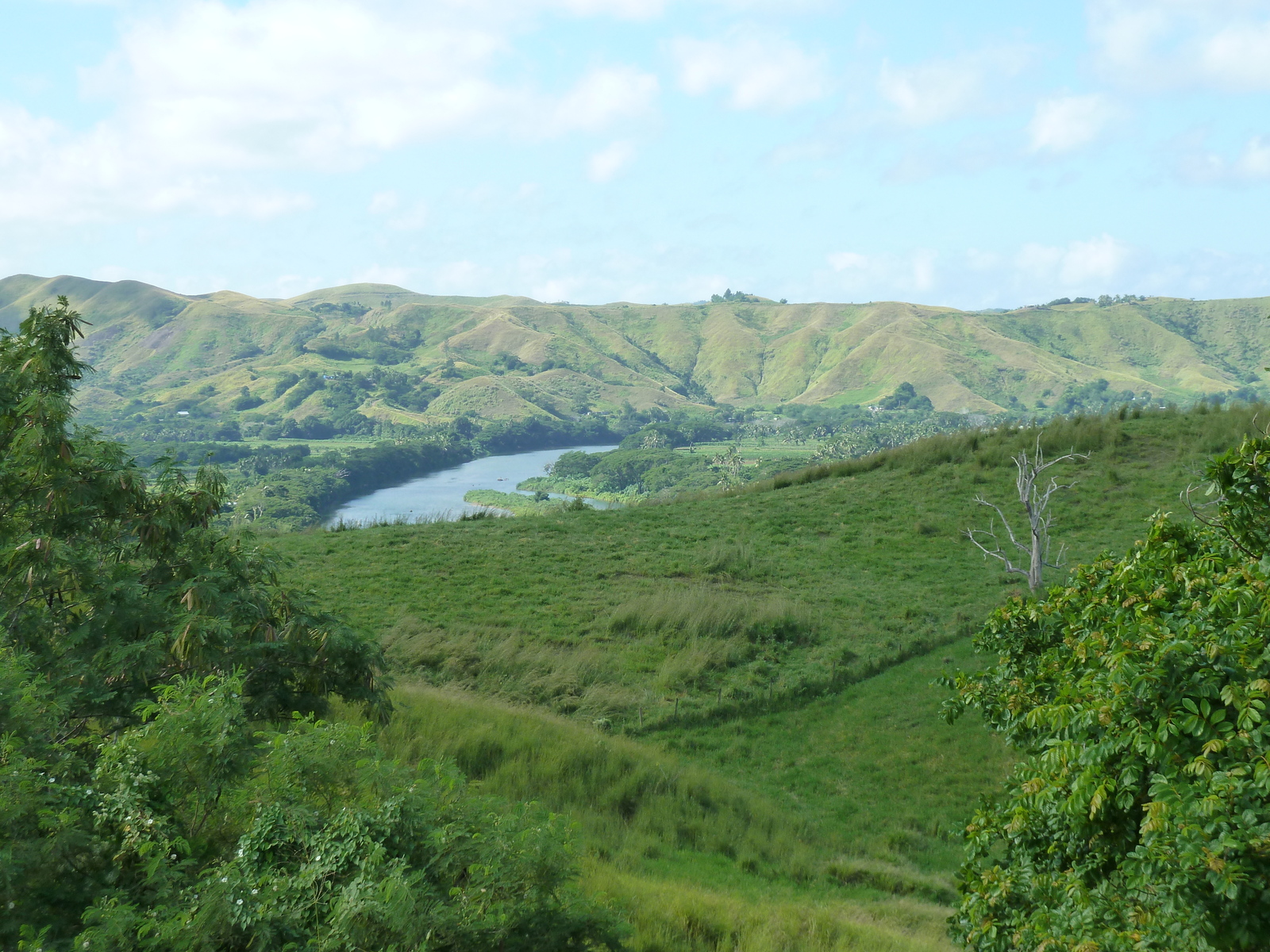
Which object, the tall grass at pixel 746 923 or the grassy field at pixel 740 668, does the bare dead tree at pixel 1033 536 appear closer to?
the grassy field at pixel 740 668

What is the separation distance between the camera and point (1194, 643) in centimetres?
363

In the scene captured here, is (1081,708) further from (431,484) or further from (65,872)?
(431,484)

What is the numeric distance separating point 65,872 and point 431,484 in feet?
285

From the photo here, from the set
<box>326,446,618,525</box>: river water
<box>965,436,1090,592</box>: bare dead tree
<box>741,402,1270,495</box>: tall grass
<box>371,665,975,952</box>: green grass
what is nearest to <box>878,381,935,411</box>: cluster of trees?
<box>326,446,618,525</box>: river water

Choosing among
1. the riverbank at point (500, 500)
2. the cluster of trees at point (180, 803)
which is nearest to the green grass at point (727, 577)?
the cluster of trees at point (180, 803)

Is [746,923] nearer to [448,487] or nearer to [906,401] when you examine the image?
[448,487]

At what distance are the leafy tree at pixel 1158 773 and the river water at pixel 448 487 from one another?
133 feet

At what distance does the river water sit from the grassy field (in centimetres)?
2385

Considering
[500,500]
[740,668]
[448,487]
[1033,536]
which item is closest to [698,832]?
[740,668]

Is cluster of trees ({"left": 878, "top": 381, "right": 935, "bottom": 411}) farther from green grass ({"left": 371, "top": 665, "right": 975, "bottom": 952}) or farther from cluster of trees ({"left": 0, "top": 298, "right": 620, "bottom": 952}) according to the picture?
cluster of trees ({"left": 0, "top": 298, "right": 620, "bottom": 952})

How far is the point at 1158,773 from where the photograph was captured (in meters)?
3.49

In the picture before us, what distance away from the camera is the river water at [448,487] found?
6475cm

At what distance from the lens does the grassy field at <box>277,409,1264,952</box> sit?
861cm

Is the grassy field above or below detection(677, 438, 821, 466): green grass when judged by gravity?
below
